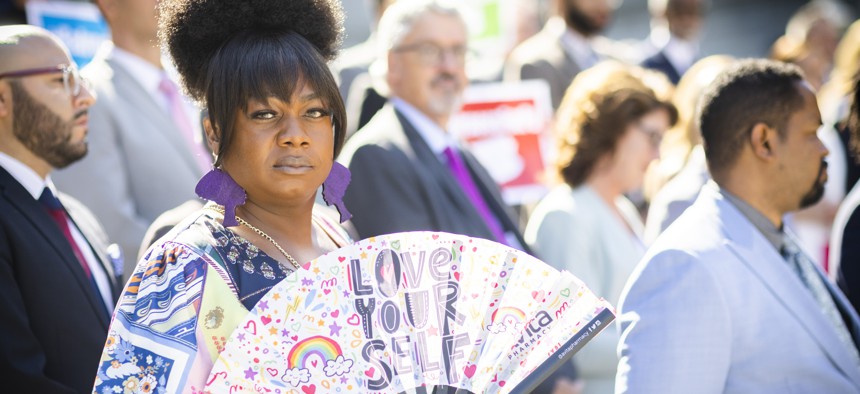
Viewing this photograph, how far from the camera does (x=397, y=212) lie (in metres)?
4.50

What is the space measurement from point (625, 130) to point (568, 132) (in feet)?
0.90

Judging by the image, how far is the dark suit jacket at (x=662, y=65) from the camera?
28.0 ft

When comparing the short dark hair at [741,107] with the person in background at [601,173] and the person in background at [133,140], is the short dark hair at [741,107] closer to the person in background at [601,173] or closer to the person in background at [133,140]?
the person in background at [601,173]

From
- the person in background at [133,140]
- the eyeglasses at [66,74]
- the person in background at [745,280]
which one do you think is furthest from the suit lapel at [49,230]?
the person in background at [745,280]

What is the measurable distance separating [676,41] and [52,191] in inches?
244

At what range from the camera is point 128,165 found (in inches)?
190

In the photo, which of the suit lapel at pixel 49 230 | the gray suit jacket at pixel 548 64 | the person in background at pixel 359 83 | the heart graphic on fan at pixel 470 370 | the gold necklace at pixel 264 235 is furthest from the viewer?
the gray suit jacket at pixel 548 64

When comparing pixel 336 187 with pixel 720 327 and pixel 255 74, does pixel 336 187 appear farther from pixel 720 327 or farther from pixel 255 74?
pixel 720 327

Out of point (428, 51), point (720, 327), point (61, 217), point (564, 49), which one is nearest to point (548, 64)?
point (564, 49)

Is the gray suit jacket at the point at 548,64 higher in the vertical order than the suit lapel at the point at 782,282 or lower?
higher

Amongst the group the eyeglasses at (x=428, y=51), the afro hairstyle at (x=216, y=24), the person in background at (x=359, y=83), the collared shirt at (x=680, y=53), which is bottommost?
the collared shirt at (x=680, y=53)

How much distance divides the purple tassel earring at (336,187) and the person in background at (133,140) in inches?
65.9

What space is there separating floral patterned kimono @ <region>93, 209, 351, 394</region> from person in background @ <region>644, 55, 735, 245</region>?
2792 mm

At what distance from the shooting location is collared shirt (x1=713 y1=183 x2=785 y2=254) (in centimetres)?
365
